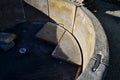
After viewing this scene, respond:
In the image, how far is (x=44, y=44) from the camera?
9.62 m

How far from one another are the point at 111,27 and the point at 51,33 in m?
2.78

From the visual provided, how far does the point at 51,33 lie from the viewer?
1005 cm

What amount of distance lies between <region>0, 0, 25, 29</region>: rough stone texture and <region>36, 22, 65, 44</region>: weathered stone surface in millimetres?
1427

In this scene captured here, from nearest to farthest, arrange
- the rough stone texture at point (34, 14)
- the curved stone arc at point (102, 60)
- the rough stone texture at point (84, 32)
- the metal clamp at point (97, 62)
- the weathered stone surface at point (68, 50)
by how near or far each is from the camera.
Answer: the curved stone arc at point (102, 60), the metal clamp at point (97, 62), the rough stone texture at point (84, 32), the weathered stone surface at point (68, 50), the rough stone texture at point (34, 14)

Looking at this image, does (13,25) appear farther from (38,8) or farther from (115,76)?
(115,76)

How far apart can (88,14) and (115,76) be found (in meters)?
2.85

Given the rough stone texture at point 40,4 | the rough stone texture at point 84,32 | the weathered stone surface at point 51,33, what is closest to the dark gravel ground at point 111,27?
the rough stone texture at point 84,32

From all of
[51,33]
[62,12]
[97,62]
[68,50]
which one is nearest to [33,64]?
[68,50]

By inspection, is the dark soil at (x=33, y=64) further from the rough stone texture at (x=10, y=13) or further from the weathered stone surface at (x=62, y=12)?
the weathered stone surface at (x=62, y=12)

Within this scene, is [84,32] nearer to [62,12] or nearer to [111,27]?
[111,27]

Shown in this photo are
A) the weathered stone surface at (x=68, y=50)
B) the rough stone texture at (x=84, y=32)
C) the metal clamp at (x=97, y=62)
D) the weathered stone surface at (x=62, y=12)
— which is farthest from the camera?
the weathered stone surface at (x=62, y=12)

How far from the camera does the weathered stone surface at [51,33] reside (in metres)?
9.70

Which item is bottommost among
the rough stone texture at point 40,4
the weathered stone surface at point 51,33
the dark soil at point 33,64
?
the dark soil at point 33,64

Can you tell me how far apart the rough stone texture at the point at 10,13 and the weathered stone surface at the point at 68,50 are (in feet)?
8.65
